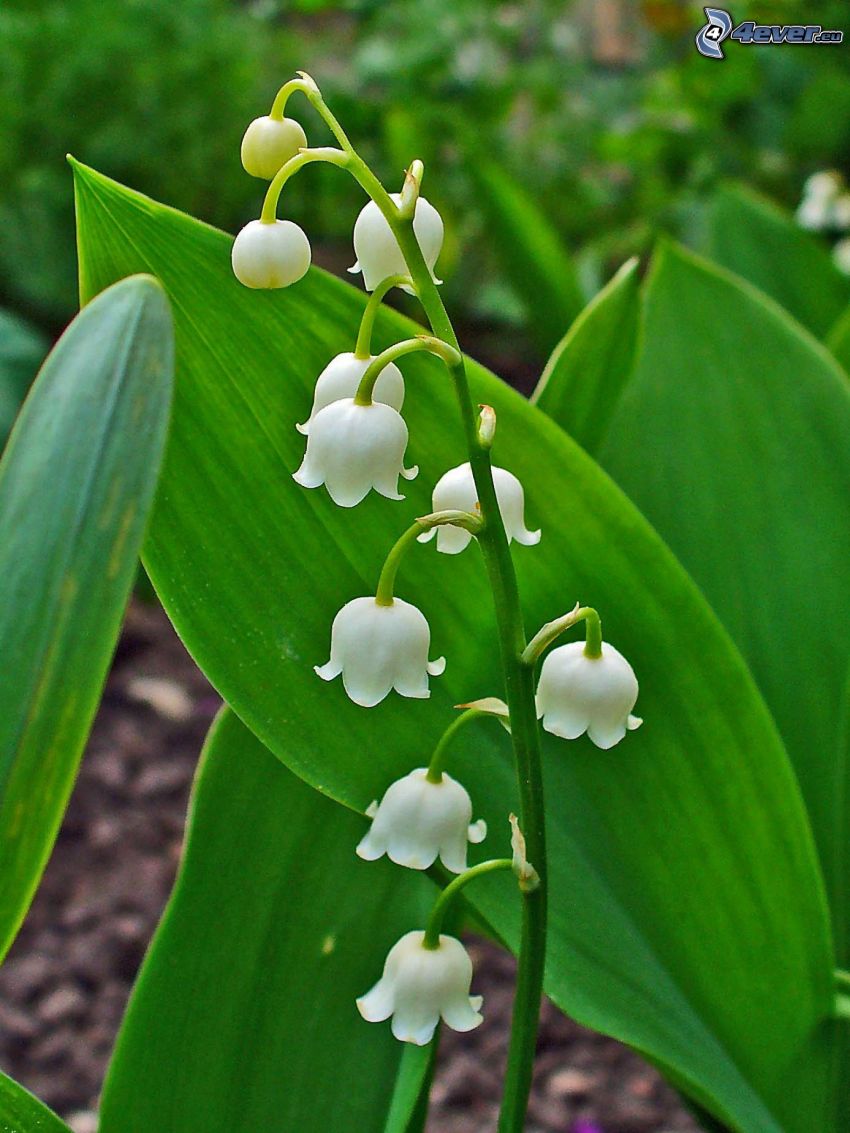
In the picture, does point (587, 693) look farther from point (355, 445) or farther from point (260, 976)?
point (260, 976)

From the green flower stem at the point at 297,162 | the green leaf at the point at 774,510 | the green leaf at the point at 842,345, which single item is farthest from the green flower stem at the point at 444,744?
the green leaf at the point at 842,345

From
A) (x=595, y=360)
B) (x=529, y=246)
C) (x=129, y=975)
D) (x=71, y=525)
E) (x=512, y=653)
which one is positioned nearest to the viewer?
(x=71, y=525)

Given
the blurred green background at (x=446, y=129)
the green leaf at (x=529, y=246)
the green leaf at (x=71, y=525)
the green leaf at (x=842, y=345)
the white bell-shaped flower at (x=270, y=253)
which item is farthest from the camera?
the blurred green background at (x=446, y=129)

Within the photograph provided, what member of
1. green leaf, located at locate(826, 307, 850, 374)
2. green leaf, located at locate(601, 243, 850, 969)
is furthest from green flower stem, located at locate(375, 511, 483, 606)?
green leaf, located at locate(826, 307, 850, 374)

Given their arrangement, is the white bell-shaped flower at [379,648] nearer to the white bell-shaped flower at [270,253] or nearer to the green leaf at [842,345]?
the white bell-shaped flower at [270,253]

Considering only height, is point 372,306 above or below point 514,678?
above

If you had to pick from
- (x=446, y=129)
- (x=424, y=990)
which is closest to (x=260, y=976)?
(x=424, y=990)

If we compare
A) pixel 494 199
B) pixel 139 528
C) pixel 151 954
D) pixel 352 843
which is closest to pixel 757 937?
pixel 352 843
